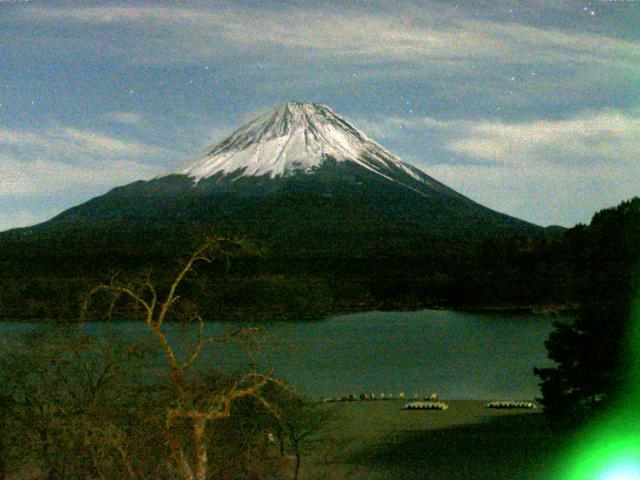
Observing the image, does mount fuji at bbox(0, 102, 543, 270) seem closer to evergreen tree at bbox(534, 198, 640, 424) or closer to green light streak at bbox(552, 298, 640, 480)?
evergreen tree at bbox(534, 198, 640, 424)

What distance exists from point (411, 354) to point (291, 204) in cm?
4757

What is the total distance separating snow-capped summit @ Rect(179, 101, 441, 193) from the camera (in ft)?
326

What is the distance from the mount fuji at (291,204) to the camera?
74.4 m

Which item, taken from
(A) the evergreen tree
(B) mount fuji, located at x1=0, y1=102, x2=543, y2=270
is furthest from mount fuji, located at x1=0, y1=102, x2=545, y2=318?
(A) the evergreen tree

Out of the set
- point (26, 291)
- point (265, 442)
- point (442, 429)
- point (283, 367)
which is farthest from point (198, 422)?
point (26, 291)

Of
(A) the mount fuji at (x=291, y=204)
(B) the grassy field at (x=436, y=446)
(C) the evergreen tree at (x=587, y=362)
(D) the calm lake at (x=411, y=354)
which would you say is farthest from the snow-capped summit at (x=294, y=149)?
(C) the evergreen tree at (x=587, y=362)

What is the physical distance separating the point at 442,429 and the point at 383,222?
6365cm

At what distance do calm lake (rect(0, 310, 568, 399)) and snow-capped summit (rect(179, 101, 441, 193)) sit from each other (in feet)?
142

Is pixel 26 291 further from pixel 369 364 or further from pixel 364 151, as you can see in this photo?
pixel 364 151

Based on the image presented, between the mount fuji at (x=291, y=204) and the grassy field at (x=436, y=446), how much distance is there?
145 ft

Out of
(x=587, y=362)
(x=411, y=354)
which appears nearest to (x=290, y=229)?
(x=411, y=354)

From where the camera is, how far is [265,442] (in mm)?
12398

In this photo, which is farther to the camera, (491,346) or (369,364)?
(491,346)

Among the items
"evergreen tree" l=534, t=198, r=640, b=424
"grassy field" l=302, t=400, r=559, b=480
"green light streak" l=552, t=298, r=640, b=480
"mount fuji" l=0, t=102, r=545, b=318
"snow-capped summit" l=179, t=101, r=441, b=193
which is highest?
"snow-capped summit" l=179, t=101, r=441, b=193
